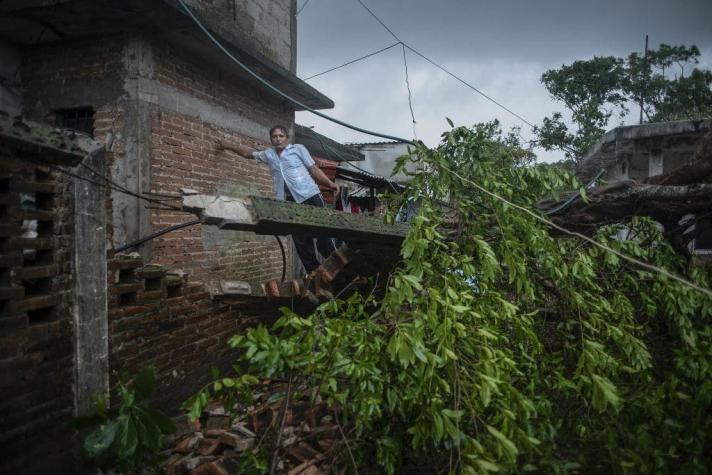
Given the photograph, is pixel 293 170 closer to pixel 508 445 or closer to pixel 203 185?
pixel 203 185

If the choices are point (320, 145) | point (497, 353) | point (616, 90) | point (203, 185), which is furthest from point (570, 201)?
point (616, 90)

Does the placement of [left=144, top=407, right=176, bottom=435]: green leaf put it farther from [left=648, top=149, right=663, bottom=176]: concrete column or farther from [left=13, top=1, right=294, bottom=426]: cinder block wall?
[left=648, top=149, right=663, bottom=176]: concrete column

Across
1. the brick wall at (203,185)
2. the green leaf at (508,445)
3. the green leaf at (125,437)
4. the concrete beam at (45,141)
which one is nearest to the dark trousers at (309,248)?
the brick wall at (203,185)

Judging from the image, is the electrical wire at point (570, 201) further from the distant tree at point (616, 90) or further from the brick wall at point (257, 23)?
the distant tree at point (616, 90)

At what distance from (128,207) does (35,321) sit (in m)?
2.76

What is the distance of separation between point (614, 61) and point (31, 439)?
22.9 meters

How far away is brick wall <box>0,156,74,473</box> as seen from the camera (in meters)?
2.36

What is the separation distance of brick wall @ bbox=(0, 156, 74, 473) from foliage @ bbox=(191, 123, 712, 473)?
1.21 metres

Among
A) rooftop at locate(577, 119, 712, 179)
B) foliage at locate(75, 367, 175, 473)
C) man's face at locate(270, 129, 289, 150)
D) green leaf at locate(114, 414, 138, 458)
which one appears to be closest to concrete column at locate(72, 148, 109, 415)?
foliage at locate(75, 367, 175, 473)

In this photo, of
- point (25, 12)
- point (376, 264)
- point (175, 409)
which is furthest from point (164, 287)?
point (25, 12)

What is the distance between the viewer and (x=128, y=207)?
5.09 meters

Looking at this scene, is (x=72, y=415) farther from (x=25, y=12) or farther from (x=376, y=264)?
(x=25, y=12)

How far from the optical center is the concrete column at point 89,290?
2.76 m

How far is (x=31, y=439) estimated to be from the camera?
2.46 meters
